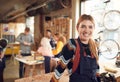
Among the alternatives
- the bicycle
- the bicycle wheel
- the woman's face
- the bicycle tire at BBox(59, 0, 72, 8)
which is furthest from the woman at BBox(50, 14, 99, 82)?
the bicycle tire at BBox(59, 0, 72, 8)

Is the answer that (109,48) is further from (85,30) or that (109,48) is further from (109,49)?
(85,30)

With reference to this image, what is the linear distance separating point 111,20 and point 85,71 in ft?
11.2

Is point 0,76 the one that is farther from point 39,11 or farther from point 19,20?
point 19,20

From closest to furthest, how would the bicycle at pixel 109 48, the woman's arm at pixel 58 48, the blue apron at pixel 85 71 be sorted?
the blue apron at pixel 85 71, the bicycle at pixel 109 48, the woman's arm at pixel 58 48

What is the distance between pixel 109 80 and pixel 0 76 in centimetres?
278

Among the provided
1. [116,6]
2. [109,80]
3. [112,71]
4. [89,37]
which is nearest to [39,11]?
[116,6]

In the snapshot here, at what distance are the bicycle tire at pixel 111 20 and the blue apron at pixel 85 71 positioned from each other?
128 inches

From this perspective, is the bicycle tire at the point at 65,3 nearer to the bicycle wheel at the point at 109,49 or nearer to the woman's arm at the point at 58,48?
the woman's arm at the point at 58,48

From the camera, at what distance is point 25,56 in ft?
19.6

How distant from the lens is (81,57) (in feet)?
6.07

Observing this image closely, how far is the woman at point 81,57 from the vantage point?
72.4 inches

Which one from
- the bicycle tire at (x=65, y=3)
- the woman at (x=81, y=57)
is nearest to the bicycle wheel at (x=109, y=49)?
A: the bicycle tire at (x=65, y=3)

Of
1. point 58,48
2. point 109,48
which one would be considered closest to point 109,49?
point 109,48

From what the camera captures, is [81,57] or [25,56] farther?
[25,56]
